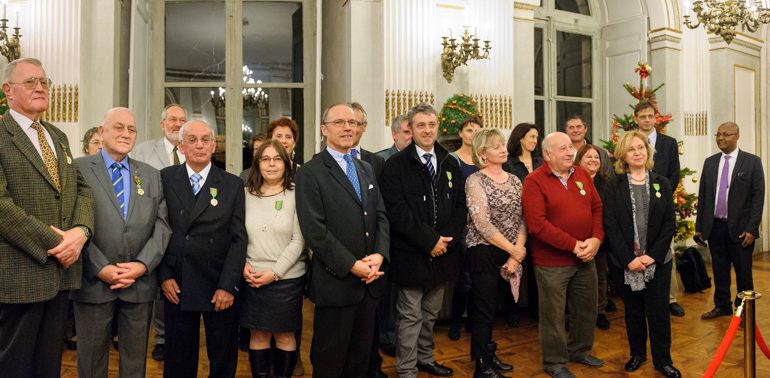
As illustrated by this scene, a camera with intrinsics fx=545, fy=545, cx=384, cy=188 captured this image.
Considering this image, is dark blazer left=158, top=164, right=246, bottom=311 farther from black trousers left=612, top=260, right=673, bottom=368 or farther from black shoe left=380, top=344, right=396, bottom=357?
black trousers left=612, top=260, right=673, bottom=368

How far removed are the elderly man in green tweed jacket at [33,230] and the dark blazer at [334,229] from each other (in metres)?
0.94

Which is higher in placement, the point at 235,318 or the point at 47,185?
the point at 47,185

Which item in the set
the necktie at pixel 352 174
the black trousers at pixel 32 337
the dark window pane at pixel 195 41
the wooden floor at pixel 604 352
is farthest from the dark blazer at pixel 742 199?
the dark window pane at pixel 195 41

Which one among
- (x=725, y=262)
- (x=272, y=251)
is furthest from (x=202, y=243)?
(x=725, y=262)

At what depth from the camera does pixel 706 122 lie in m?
7.88

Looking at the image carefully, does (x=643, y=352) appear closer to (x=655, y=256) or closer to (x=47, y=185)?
(x=655, y=256)

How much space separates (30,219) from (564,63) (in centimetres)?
726

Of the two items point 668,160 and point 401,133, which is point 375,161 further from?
point 668,160

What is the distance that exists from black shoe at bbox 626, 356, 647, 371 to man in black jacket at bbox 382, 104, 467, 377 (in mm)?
1202

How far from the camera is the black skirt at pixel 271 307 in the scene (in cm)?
271

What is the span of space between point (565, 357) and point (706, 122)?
6.24 m

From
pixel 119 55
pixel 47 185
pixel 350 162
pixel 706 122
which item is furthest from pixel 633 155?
pixel 706 122

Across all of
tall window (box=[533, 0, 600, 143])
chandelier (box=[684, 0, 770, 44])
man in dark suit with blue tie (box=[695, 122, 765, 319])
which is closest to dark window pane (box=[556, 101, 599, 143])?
tall window (box=[533, 0, 600, 143])

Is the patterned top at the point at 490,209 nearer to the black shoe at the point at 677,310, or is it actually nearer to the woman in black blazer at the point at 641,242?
the woman in black blazer at the point at 641,242
